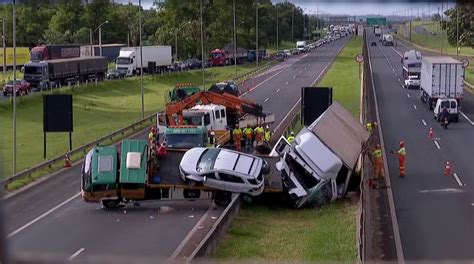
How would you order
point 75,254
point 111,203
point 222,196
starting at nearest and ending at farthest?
point 75,254
point 222,196
point 111,203

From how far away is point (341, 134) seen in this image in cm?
1830

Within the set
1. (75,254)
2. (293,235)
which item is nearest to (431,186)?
(293,235)

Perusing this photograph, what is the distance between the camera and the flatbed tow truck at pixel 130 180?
15.9 m

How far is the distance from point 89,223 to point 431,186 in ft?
26.2

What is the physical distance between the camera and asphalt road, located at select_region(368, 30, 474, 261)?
1235cm

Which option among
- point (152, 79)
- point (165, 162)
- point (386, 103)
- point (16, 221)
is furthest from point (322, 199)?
point (152, 79)

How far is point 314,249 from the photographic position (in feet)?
37.2

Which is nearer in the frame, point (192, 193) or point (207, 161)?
point (207, 161)

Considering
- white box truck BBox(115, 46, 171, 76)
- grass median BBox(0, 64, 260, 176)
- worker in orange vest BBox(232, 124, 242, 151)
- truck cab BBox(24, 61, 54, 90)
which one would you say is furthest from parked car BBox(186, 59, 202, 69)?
worker in orange vest BBox(232, 124, 242, 151)

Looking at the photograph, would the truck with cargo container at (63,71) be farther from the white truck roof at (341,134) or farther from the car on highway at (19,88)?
the white truck roof at (341,134)

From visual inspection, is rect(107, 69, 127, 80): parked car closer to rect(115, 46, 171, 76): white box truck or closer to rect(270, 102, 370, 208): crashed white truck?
rect(115, 46, 171, 76): white box truck

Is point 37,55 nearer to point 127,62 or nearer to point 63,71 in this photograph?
point 63,71

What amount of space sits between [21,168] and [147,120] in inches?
440

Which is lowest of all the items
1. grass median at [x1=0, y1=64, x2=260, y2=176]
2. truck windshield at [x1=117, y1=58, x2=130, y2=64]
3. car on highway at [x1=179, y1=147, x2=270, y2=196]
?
grass median at [x1=0, y1=64, x2=260, y2=176]
